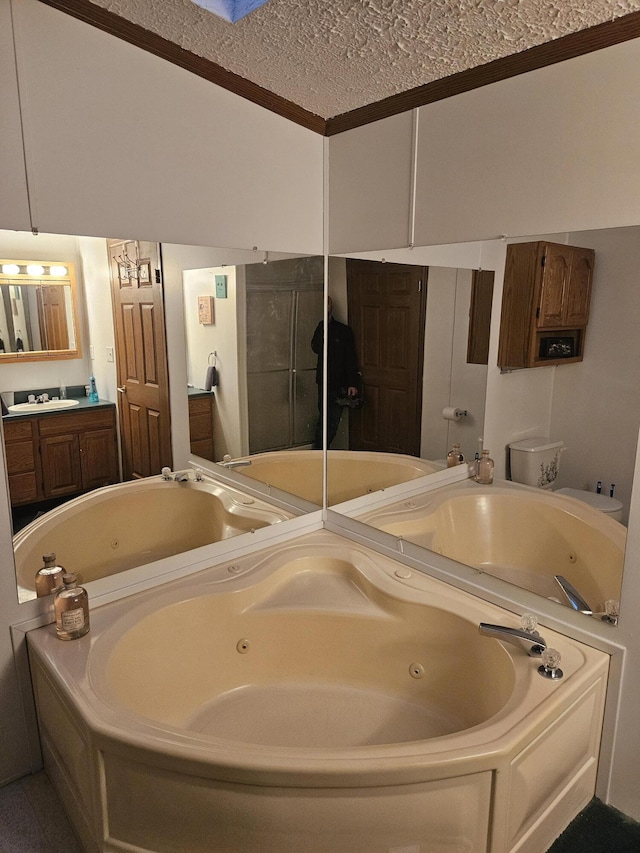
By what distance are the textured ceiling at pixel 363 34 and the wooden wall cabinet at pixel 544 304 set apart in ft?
1.77

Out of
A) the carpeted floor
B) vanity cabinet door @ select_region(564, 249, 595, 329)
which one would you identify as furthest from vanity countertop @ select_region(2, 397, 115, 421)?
the carpeted floor

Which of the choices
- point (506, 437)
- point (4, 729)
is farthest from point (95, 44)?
point (4, 729)

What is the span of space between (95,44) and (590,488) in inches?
71.6

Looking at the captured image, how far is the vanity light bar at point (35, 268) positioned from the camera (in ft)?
4.83

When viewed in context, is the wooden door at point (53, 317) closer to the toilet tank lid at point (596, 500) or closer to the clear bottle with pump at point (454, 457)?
the clear bottle with pump at point (454, 457)

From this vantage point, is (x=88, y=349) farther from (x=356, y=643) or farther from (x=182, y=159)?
(x=356, y=643)

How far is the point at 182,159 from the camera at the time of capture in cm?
171

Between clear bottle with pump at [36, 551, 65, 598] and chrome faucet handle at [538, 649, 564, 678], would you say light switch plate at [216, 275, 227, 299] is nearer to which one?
clear bottle with pump at [36, 551, 65, 598]

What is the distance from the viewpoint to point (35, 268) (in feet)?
5.01

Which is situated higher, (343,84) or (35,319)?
(343,84)

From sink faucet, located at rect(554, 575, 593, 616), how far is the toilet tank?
0.95 ft

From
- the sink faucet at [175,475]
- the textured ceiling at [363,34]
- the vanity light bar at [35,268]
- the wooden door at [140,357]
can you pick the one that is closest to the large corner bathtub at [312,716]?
the sink faucet at [175,475]

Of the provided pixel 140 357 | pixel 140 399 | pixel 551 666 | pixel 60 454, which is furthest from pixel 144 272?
pixel 551 666

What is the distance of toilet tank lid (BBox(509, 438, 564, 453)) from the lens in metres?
1.66
